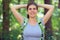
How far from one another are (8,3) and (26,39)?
214 inches

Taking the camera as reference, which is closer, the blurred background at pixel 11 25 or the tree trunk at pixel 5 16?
the blurred background at pixel 11 25

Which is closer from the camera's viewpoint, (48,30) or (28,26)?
(28,26)

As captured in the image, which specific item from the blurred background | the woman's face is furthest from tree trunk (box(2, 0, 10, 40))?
the woman's face

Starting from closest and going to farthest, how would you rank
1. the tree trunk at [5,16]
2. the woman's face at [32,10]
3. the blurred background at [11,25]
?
the woman's face at [32,10]
the blurred background at [11,25]
the tree trunk at [5,16]

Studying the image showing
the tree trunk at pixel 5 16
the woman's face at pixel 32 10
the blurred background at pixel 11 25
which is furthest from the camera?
the tree trunk at pixel 5 16

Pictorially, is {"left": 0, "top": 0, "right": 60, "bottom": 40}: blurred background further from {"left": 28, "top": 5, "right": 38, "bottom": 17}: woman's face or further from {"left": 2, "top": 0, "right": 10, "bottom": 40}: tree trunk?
{"left": 28, "top": 5, "right": 38, "bottom": 17}: woman's face

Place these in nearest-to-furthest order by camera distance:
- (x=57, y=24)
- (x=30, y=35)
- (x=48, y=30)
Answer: (x=30, y=35)
(x=48, y=30)
(x=57, y=24)

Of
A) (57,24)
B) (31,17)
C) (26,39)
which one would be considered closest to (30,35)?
(26,39)

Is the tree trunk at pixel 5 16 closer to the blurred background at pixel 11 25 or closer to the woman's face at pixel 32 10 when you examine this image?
the blurred background at pixel 11 25

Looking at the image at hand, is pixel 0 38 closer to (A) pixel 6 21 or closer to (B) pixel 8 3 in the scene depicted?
(A) pixel 6 21

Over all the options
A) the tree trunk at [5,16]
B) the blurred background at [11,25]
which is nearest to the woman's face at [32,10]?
the blurred background at [11,25]

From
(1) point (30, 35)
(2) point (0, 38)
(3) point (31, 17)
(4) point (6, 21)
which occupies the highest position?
(3) point (31, 17)

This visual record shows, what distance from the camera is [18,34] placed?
9.27 m

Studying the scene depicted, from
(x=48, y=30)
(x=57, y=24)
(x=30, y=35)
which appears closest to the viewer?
(x=30, y=35)
